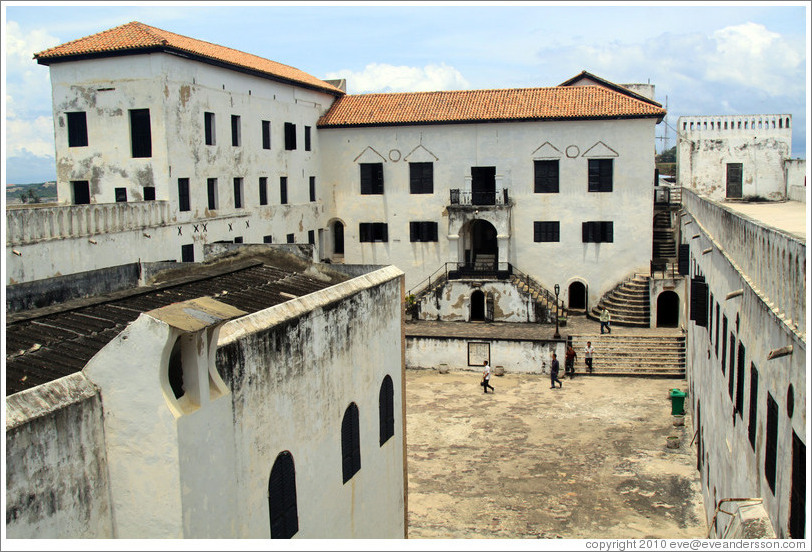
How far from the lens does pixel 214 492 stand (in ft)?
28.5

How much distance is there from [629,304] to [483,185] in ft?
30.8

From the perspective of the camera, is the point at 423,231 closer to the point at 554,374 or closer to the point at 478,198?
the point at 478,198

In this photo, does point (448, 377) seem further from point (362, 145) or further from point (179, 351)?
point (179, 351)

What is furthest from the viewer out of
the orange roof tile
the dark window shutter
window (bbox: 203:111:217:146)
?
the orange roof tile

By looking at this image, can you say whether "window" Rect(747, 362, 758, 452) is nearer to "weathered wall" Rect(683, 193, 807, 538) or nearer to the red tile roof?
"weathered wall" Rect(683, 193, 807, 538)

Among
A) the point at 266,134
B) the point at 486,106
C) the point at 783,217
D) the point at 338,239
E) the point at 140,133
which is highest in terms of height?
the point at 486,106

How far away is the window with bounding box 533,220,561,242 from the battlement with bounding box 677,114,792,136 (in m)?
9.46

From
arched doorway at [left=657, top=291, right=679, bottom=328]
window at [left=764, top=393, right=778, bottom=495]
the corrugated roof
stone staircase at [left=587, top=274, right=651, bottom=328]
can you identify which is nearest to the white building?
stone staircase at [left=587, top=274, right=651, bottom=328]

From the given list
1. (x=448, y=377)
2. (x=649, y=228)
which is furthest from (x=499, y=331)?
(x=649, y=228)

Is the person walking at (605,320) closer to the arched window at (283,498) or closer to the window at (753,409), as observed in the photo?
the window at (753,409)

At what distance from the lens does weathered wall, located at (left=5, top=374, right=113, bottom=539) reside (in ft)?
22.9

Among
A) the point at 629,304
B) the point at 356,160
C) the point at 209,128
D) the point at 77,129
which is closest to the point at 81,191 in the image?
the point at 77,129

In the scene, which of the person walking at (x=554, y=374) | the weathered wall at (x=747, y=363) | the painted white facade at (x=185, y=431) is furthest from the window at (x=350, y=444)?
the person walking at (x=554, y=374)

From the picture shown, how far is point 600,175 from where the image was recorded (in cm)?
3738
